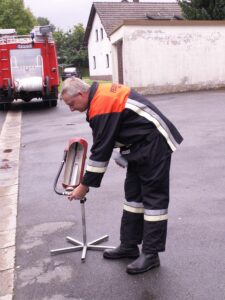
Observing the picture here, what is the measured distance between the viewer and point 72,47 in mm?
66750

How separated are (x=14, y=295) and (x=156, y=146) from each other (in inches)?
63.5

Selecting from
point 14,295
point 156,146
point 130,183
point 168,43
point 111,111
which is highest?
point 168,43

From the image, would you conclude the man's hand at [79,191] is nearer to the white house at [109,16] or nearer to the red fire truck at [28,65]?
the red fire truck at [28,65]

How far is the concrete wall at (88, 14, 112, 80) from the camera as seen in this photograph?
1610 inches

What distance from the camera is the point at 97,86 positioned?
3656 millimetres

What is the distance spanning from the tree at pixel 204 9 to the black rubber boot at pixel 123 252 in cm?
2519

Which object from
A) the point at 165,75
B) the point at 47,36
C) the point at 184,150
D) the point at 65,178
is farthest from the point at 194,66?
the point at 65,178

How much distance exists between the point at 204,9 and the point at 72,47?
41.4 meters

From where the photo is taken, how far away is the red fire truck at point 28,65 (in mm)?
17312

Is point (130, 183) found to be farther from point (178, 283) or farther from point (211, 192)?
point (211, 192)

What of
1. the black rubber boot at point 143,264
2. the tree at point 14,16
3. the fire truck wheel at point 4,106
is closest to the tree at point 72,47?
the tree at point 14,16

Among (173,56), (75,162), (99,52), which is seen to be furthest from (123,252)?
(99,52)

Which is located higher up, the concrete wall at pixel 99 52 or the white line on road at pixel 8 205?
the concrete wall at pixel 99 52

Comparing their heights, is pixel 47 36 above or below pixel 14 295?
above
